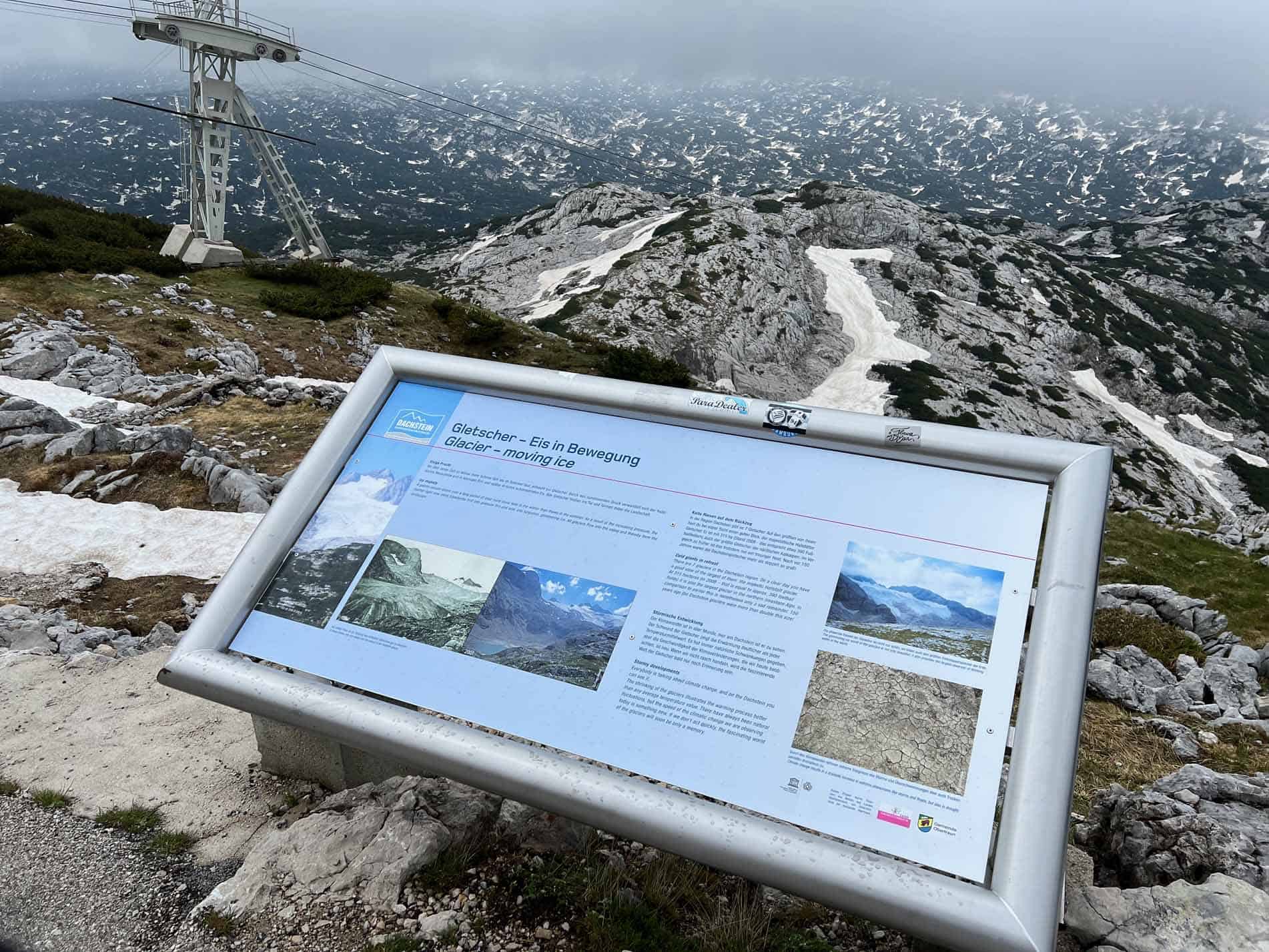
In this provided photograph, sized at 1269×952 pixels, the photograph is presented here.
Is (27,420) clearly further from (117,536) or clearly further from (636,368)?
(636,368)

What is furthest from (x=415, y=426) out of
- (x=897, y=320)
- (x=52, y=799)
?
(x=897, y=320)

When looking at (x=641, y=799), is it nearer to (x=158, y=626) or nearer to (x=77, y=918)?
(x=77, y=918)

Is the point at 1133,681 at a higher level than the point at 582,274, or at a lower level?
higher

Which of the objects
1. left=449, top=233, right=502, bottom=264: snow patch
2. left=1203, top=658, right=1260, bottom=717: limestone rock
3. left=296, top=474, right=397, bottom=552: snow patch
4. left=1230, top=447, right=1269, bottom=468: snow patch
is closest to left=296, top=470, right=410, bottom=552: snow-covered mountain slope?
left=296, top=474, right=397, bottom=552: snow patch

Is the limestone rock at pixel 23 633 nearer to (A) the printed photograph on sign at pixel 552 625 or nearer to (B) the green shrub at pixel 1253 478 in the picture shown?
(A) the printed photograph on sign at pixel 552 625

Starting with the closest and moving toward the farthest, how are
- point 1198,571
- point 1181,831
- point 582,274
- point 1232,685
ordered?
point 1181,831 < point 1232,685 < point 1198,571 < point 582,274

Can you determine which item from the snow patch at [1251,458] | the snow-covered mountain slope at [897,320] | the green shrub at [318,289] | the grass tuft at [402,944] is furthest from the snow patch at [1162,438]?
the grass tuft at [402,944]
